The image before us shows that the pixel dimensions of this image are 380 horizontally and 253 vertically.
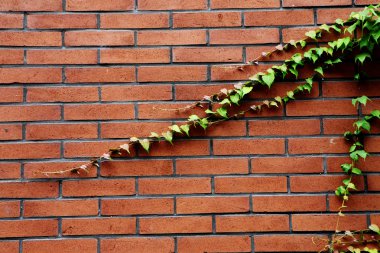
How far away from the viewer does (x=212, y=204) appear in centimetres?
201

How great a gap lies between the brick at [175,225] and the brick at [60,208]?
246mm

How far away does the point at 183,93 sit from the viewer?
2072mm

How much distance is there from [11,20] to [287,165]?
4.84 ft

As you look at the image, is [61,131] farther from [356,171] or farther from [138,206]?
[356,171]

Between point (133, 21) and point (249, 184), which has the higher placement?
point (133, 21)

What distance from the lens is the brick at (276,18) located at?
82.7 inches

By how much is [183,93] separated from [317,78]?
648 mm

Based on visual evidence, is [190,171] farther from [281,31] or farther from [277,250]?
[281,31]

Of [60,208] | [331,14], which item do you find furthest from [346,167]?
[60,208]

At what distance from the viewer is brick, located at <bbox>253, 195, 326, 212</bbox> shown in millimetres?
2014

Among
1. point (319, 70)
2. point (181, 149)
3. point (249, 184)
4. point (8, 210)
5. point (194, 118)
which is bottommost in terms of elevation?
point (8, 210)

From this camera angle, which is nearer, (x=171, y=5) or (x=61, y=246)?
(x=61, y=246)

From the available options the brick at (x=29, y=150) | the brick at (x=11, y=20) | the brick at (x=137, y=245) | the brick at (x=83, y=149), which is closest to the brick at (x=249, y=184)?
the brick at (x=137, y=245)

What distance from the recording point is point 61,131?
6.68 ft
